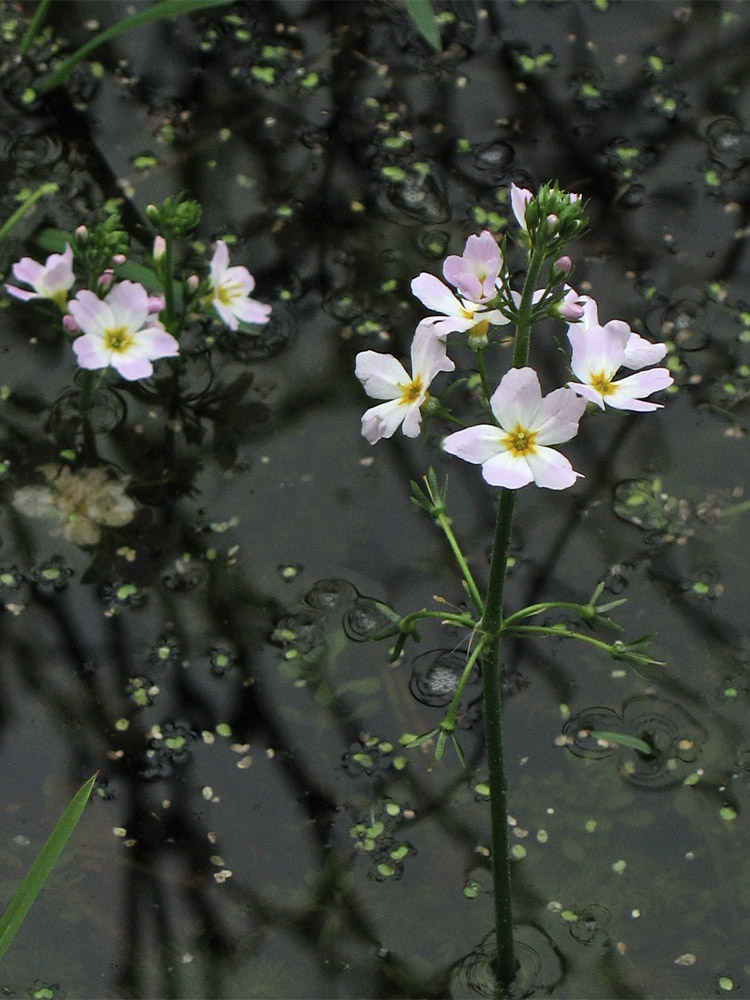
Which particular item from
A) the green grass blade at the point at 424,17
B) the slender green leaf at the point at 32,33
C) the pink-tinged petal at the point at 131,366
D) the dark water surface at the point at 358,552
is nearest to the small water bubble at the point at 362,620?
the dark water surface at the point at 358,552

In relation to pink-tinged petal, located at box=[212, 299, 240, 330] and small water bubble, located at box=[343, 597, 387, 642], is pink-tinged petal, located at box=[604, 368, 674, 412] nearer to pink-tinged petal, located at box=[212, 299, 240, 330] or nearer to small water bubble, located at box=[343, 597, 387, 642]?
small water bubble, located at box=[343, 597, 387, 642]

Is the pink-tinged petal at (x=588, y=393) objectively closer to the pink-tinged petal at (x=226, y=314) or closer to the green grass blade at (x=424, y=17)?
the pink-tinged petal at (x=226, y=314)

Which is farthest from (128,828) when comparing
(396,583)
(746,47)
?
(746,47)

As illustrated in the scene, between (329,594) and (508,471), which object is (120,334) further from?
(508,471)

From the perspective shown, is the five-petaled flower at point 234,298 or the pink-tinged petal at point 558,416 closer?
the pink-tinged petal at point 558,416

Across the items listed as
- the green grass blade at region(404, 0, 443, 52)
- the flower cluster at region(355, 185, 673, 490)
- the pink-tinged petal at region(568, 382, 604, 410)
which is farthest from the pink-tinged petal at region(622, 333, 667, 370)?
the green grass blade at region(404, 0, 443, 52)

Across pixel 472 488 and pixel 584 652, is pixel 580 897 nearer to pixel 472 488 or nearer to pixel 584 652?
pixel 584 652

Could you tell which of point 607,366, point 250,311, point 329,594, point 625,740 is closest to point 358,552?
point 329,594
